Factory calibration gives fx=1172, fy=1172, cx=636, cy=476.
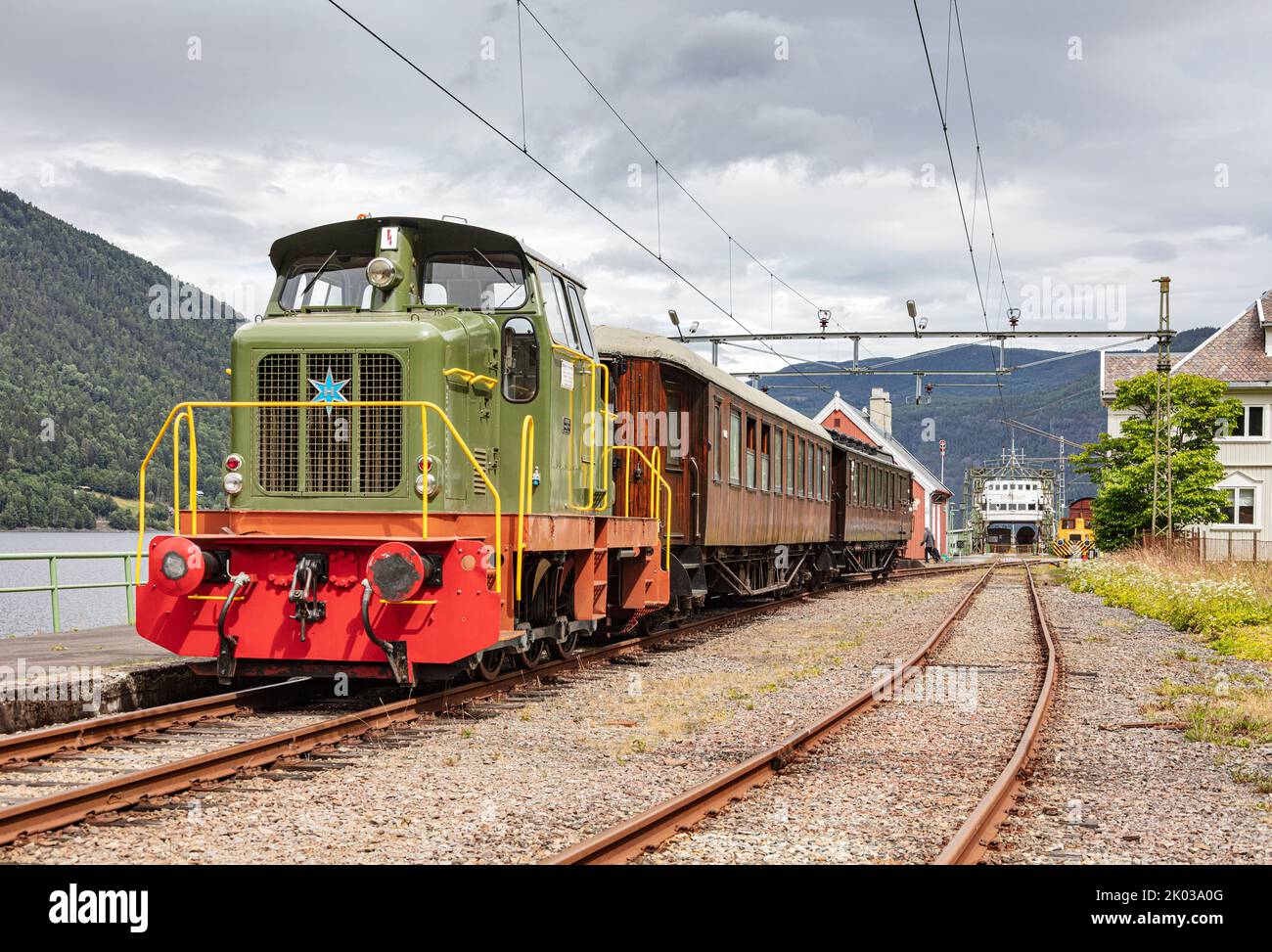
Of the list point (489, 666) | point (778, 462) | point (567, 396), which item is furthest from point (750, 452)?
point (489, 666)

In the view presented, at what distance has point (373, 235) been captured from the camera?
29.1 feet

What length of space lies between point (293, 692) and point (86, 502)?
8330 cm

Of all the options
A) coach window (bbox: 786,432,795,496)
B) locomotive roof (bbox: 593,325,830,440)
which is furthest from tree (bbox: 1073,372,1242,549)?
locomotive roof (bbox: 593,325,830,440)

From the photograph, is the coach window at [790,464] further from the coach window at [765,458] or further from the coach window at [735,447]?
the coach window at [735,447]

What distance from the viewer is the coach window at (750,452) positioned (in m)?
17.0

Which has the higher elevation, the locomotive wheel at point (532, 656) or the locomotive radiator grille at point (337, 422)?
the locomotive radiator grille at point (337, 422)

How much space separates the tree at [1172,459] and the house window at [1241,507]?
318 centimetres

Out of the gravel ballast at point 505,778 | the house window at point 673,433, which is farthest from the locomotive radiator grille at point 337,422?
the house window at point 673,433

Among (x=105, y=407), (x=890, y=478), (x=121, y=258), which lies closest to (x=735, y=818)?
(x=890, y=478)

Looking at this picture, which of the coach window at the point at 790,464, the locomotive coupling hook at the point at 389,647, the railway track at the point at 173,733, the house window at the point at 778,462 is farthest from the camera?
the coach window at the point at 790,464

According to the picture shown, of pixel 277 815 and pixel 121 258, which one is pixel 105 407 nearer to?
pixel 121 258

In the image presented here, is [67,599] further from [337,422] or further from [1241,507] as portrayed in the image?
[1241,507]

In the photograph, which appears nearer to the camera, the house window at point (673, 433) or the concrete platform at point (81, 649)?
the concrete platform at point (81, 649)
